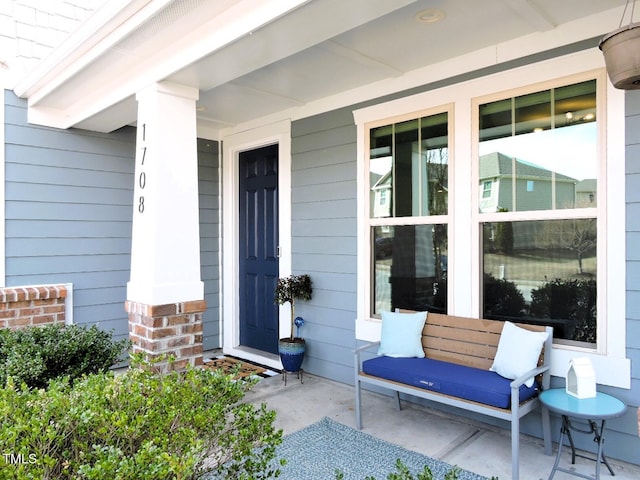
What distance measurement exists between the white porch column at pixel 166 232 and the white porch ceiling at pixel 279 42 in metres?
0.21

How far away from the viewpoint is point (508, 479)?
8.25 ft

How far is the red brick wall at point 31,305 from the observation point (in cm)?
380

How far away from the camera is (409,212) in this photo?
3617mm

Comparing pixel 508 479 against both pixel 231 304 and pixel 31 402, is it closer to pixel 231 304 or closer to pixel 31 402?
pixel 31 402

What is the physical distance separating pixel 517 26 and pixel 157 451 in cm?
293

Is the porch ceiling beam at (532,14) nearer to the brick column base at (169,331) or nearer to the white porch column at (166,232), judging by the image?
the white porch column at (166,232)

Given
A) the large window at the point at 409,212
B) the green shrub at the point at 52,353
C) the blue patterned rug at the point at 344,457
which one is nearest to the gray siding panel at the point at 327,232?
the large window at the point at 409,212

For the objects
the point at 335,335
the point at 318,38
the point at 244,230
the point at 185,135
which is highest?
the point at 318,38

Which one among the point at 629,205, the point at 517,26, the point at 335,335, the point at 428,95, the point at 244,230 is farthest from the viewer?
the point at 244,230

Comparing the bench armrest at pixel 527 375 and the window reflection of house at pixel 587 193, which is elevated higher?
the window reflection of house at pixel 587 193

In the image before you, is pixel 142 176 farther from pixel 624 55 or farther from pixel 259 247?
pixel 624 55

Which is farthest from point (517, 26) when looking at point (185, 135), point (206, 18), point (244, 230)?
point (244, 230)

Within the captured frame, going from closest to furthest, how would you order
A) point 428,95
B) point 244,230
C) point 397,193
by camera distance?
point 428,95, point 397,193, point 244,230

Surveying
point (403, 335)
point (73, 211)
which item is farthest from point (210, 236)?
point (403, 335)
